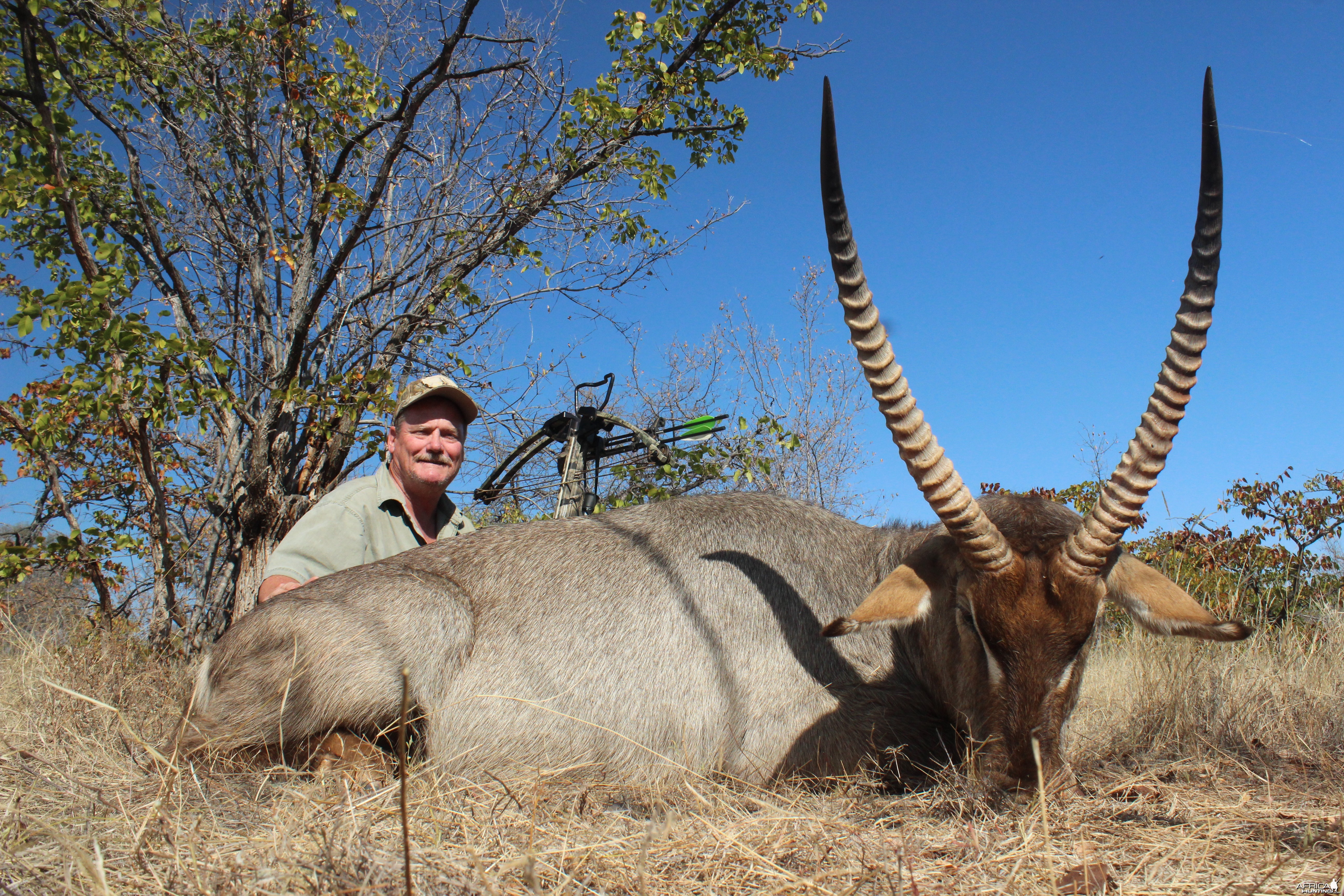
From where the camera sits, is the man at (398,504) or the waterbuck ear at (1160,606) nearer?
the waterbuck ear at (1160,606)

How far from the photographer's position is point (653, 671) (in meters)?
3.82

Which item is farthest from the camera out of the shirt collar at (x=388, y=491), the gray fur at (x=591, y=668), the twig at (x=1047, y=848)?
the shirt collar at (x=388, y=491)

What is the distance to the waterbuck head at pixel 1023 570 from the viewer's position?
302 centimetres

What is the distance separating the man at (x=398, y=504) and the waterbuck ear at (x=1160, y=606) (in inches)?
149

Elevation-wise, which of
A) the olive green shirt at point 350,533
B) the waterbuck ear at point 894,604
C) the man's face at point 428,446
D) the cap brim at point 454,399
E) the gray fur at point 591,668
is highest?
the cap brim at point 454,399

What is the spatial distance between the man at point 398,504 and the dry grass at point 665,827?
1.22 m

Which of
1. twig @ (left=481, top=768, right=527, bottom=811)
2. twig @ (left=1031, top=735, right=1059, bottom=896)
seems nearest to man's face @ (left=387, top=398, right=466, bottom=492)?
twig @ (left=481, top=768, right=527, bottom=811)

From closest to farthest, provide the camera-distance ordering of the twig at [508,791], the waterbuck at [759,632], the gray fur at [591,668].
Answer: the twig at [508,791] < the waterbuck at [759,632] < the gray fur at [591,668]

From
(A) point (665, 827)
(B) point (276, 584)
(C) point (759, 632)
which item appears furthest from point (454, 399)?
(A) point (665, 827)

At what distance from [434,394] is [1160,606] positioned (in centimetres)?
468

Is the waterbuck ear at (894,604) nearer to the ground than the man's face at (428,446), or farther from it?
nearer to the ground

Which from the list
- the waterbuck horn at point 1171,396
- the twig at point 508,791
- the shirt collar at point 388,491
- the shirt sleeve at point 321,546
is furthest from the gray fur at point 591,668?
the shirt collar at point 388,491

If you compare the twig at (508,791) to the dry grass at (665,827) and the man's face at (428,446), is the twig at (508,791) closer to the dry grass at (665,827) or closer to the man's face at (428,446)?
the dry grass at (665,827)

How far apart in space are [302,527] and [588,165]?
384 centimetres
